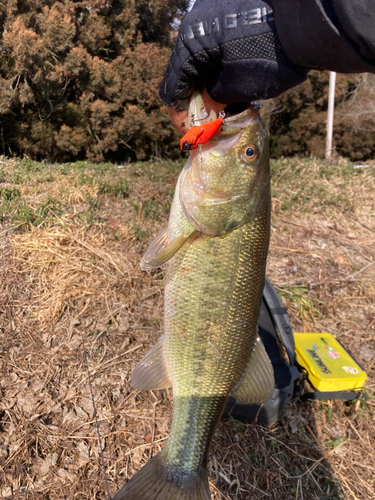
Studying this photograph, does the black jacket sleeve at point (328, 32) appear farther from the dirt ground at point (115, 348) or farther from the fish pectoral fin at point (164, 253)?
the dirt ground at point (115, 348)

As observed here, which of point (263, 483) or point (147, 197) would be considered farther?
point (147, 197)

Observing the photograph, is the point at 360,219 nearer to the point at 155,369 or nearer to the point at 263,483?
the point at 263,483

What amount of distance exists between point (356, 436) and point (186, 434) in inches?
71.3

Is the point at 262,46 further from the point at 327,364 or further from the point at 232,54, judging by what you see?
the point at 327,364

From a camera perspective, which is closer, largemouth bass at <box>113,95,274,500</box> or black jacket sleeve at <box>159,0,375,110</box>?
black jacket sleeve at <box>159,0,375,110</box>

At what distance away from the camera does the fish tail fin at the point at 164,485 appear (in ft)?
5.18

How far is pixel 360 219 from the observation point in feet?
15.6

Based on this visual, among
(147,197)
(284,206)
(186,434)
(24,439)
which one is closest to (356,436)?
(186,434)

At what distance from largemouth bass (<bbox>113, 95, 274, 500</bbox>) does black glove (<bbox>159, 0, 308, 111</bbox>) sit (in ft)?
0.39

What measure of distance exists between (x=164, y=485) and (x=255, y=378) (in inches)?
26.1

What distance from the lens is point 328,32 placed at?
4.19ft

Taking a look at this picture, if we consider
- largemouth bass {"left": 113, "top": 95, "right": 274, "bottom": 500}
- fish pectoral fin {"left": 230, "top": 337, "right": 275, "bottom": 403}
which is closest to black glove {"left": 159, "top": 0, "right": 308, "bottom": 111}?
largemouth bass {"left": 113, "top": 95, "right": 274, "bottom": 500}

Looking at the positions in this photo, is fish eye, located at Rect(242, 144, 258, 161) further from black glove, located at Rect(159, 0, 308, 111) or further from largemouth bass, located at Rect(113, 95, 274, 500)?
black glove, located at Rect(159, 0, 308, 111)

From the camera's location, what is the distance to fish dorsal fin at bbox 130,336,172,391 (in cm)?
184
